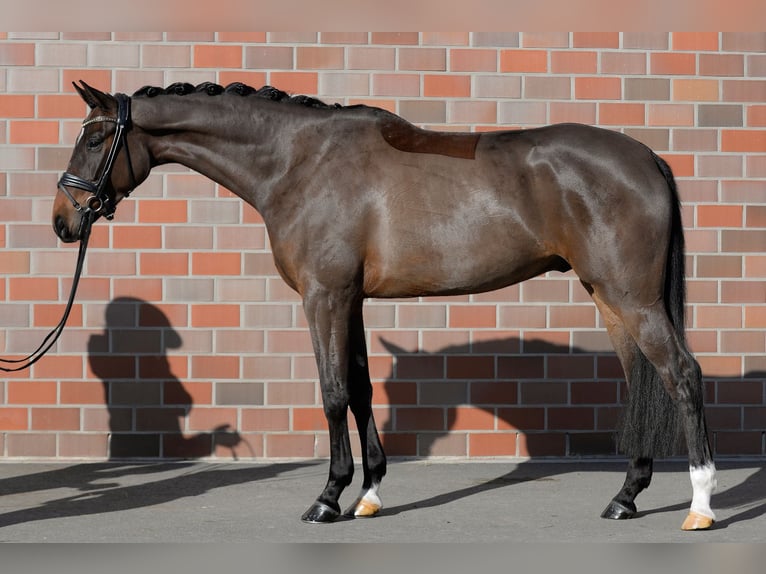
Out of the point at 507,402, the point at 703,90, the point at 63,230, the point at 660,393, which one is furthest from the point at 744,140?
the point at 63,230

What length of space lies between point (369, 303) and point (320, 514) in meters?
1.91

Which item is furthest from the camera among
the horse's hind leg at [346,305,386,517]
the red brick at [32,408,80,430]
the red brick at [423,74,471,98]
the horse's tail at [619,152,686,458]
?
the red brick at [423,74,471,98]

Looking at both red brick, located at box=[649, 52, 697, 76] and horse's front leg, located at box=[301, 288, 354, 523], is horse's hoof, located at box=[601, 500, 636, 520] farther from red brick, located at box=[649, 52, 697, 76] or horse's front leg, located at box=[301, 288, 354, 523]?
red brick, located at box=[649, 52, 697, 76]

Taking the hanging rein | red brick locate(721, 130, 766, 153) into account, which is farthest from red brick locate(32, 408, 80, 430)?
red brick locate(721, 130, 766, 153)

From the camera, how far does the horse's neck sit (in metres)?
4.97

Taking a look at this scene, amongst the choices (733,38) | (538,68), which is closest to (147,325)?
(538,68)

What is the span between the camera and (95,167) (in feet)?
15.9

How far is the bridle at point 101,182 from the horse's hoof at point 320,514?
1648 millimetres

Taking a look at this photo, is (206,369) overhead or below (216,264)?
below

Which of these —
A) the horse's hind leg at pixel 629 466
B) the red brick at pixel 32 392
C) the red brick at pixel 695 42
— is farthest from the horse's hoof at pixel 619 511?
the red brick at pixel 32 392

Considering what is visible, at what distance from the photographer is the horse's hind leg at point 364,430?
494 centimetres

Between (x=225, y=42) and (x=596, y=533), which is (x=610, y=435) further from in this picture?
(x=225, y=42)

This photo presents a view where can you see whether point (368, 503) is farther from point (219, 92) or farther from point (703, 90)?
point (703, 90)

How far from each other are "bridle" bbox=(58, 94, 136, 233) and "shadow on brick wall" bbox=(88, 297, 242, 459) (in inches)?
64.1
